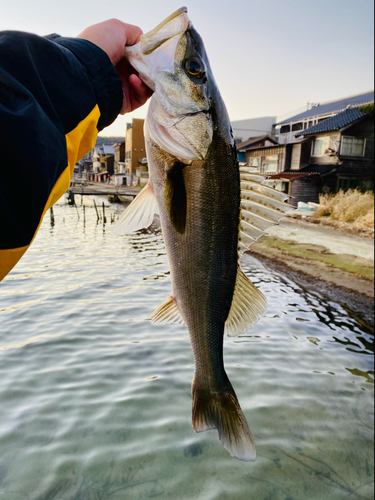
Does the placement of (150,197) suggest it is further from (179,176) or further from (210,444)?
(210,444)

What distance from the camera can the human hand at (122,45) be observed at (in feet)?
6.10

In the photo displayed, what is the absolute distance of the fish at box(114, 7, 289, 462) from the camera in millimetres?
1645

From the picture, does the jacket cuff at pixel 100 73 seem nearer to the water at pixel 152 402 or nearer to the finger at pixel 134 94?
the finger at pixel 134 94

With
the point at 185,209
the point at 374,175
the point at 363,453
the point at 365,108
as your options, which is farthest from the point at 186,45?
the point at 374,175

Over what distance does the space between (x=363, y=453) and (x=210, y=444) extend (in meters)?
2.38

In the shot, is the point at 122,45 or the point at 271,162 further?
the point at 271,162

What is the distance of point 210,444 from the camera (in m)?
5.21

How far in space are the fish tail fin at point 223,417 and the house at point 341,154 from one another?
2358 centimetres

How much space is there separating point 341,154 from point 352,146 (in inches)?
74.0

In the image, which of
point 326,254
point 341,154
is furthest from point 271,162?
point 341,154

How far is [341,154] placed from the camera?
31.2 m

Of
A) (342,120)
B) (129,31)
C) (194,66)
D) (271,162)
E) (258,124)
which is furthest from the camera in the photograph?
(342,120)

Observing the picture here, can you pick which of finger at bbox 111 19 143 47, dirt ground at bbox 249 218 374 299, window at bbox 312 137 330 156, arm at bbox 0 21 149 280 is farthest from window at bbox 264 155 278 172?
arm at bbox 0 21 149 280

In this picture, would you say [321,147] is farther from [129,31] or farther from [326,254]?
[129,31]
